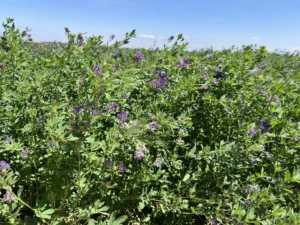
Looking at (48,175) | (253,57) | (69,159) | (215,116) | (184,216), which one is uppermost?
(253,57)

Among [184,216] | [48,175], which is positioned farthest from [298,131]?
[48,175]

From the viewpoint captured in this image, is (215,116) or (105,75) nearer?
(105,75)

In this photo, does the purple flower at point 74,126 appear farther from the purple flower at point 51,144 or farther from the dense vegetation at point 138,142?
the purple flower at point 51,144

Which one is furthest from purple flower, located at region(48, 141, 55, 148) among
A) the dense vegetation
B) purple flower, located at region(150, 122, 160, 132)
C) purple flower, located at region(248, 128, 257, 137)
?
purple flower, located at region(248, 128, 257, 137)

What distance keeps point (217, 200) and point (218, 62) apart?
154cm

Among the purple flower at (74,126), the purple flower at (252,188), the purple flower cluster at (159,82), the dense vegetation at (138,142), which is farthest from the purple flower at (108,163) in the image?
the purple flower at (252,188)

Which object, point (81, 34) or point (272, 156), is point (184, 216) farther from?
point (81, 34)

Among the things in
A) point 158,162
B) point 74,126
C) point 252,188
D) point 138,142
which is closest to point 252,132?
point 252,188

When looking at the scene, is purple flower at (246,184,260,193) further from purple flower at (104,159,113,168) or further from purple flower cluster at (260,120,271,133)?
purple flower at (104,159,113,168)

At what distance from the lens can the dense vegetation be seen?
1.97 meters

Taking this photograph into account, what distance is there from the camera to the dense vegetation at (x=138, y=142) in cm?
197

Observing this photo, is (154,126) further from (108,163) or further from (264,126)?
(264,126)

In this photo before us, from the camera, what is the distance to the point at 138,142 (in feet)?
6.19

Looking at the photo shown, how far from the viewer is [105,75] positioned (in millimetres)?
1741
